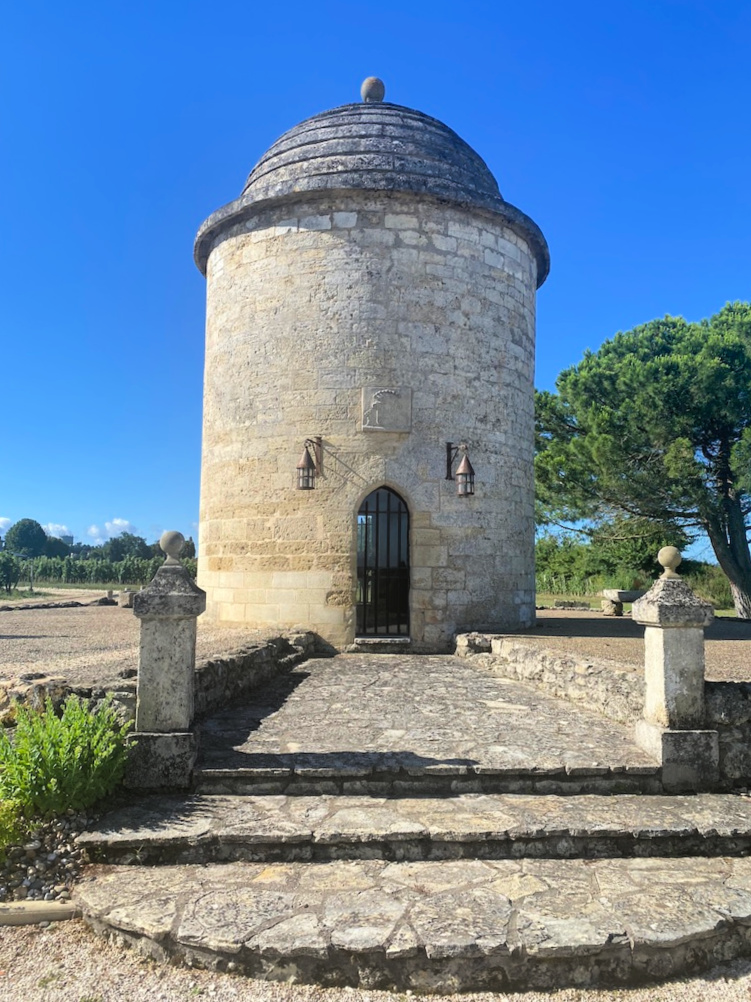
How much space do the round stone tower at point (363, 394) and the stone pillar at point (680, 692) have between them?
4979 millimetres

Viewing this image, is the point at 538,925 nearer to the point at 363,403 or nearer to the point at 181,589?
the point at 181,589

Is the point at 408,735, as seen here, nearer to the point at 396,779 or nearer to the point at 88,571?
the point at 396,779

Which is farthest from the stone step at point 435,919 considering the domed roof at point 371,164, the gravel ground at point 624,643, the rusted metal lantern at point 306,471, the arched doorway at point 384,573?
the domed roof at point 371,164

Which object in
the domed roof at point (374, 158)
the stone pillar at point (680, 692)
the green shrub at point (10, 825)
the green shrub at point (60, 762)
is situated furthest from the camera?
the domed roof at point (374, 158)

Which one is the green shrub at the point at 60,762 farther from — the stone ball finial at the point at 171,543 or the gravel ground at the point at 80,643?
the stone ball finial at the point at 171,543

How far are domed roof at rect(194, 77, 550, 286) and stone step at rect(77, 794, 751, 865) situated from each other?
27.3 feet

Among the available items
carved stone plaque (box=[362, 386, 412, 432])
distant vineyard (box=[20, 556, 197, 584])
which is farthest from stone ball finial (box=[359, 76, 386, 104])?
distant vineyard (box=[20, 556, 197, 584])

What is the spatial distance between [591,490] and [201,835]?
15158 millimetres

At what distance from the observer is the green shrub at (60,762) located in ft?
13.3

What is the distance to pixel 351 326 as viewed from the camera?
9.82 metres

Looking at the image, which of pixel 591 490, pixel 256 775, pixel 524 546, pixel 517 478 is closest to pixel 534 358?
pixel 517 478

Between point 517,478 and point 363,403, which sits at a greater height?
point 363,403

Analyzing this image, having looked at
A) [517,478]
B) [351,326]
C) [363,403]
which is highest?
[351,326]

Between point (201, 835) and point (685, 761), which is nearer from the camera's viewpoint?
point (201, 835)
